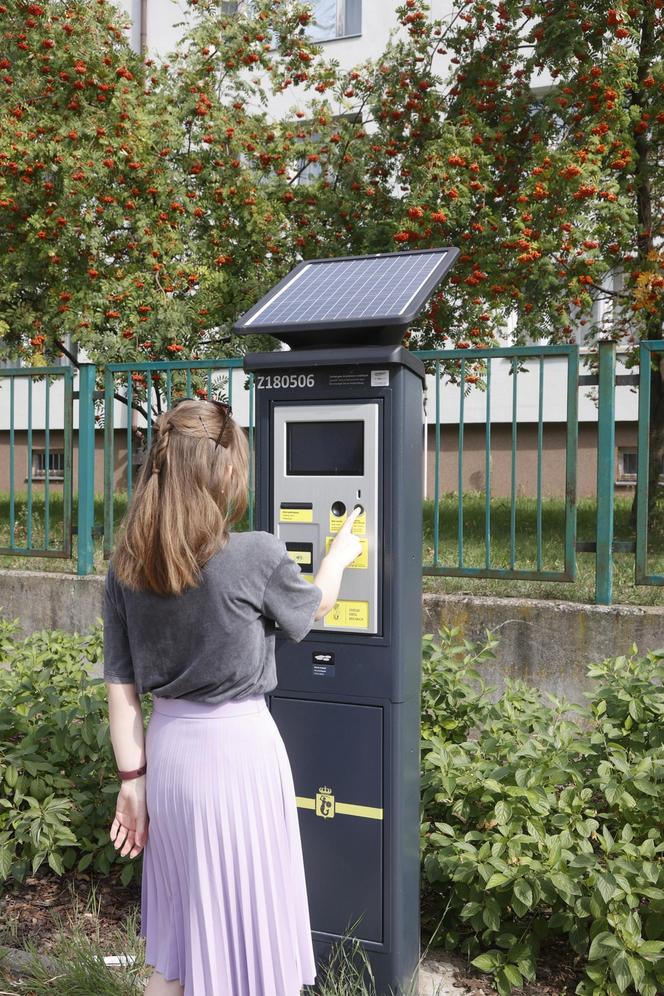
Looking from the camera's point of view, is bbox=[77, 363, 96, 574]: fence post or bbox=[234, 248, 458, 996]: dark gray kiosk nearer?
bbox=[234, 248, 458, 996]: dark gray kiosk

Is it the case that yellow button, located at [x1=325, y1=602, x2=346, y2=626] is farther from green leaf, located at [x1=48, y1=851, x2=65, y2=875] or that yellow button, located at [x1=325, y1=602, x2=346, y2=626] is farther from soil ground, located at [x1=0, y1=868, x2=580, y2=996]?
green leaf, located at [x1=48, y1=851, x2=65, y2=875]

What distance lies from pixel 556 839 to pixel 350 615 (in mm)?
800

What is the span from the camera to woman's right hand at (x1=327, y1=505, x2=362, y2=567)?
7.58 feet

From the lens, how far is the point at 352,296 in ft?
8.48

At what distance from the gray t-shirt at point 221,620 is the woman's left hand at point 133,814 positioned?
0.23 meters

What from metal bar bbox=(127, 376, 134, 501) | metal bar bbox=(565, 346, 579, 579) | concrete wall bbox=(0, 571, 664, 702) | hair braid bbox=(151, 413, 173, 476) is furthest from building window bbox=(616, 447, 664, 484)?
hair braid bbox=(151, 413, 173, 476)

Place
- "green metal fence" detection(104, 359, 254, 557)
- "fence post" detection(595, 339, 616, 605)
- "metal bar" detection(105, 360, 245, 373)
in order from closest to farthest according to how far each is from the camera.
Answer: "fence post" detection(595, 339, 616, 605), "metal bar" detection(105, 360, 245, 373), "green metal fence" detection(104, 359, 254, 557)

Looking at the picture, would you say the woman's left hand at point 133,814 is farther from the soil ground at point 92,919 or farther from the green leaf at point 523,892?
the green leaf at point 523,892

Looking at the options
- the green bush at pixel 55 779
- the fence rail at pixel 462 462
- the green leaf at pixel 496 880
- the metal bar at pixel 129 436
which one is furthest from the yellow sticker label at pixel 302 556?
the metal bar at pixel 129 436

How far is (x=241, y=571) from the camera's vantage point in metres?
2.01

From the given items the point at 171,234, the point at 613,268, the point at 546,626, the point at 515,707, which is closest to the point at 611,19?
the point at 613,268

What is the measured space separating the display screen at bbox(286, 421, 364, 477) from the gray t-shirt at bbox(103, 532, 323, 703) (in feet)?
1.55

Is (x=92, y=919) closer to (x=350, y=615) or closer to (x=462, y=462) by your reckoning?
(x=350, y=615)

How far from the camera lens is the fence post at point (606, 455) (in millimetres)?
4746
